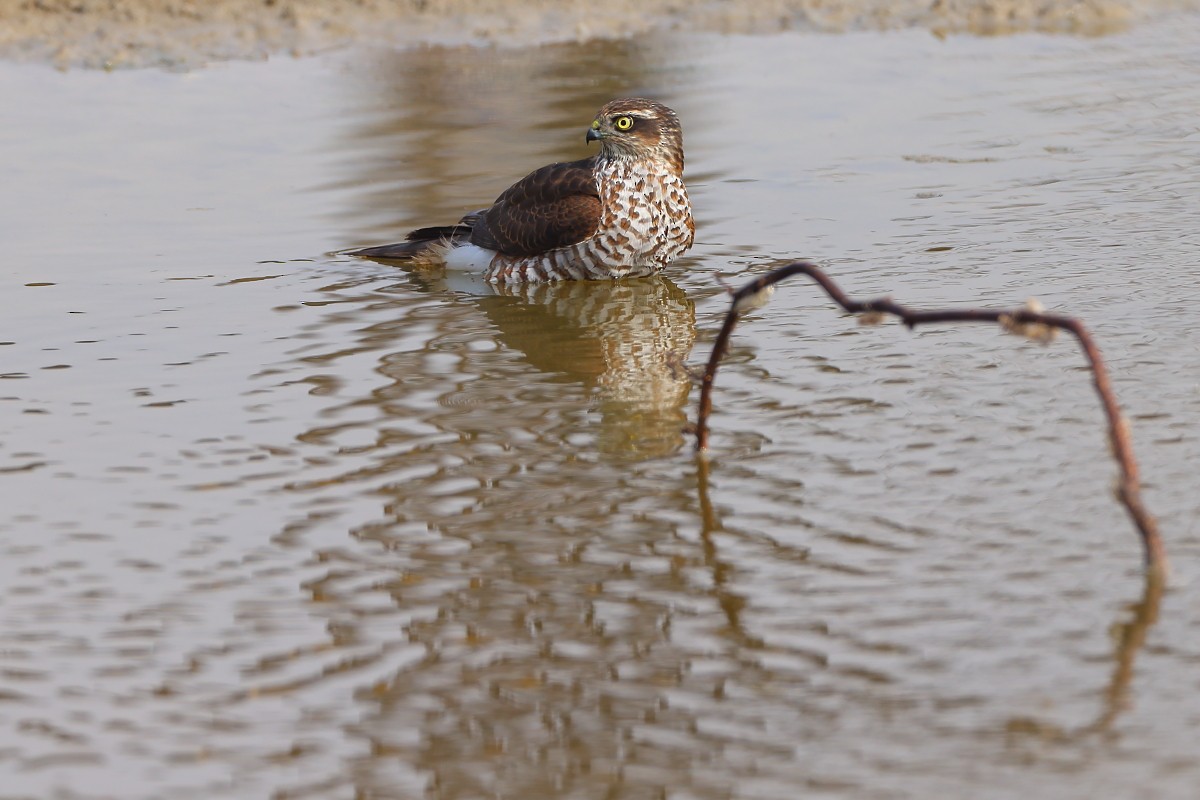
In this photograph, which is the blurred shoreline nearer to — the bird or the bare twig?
the bird

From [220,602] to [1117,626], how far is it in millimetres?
2298

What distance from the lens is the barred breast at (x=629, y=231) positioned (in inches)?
293

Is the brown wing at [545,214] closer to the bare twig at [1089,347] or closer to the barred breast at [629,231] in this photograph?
the barred breast at [629,231]

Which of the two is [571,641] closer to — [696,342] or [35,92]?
[696,342]

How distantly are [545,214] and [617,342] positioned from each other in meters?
1.23

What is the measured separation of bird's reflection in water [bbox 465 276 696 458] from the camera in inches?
217

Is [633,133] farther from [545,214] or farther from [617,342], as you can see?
[617,342]

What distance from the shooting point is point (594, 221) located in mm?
7496

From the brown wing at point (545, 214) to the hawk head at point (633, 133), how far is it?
18 cm

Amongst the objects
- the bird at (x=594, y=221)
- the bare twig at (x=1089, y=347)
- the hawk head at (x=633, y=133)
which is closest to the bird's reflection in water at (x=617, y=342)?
the bird at (x=594, y=221)

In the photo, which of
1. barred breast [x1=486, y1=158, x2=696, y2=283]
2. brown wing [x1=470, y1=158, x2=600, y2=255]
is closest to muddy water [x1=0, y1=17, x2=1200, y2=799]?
barred breast [x1=486, y1=158, x2=696, y2=283]

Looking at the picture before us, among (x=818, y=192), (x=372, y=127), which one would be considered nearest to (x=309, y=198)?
(x=372, y=127)

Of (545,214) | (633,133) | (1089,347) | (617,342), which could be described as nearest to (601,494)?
(1089,347)

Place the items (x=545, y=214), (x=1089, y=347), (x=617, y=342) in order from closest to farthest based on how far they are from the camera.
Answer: (x=1089, y=347), (x=617, y=342), (x=545, y=214)
